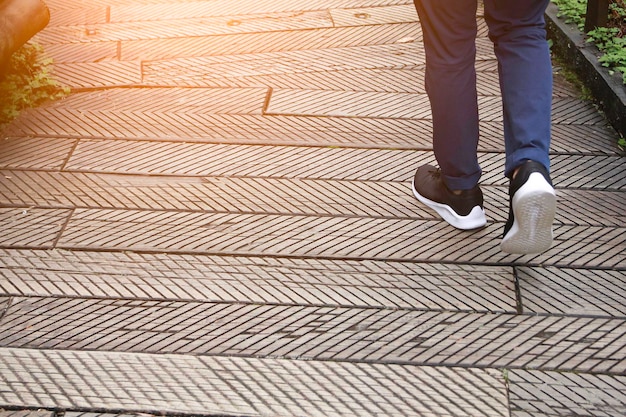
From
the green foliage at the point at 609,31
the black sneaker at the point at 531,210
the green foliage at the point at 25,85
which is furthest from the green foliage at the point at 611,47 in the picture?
the green foliage at the point at 25,85

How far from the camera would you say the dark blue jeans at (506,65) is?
9.30 feet

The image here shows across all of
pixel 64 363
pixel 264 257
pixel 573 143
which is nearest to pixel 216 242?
pixel 264 257

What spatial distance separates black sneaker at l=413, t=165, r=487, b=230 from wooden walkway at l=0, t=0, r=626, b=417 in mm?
46

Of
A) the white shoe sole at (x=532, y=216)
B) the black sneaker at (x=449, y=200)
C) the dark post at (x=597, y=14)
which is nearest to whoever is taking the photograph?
the white shoe sole at (x=532, y=216)

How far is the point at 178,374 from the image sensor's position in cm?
257

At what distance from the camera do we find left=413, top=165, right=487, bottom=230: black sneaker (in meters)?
3.20

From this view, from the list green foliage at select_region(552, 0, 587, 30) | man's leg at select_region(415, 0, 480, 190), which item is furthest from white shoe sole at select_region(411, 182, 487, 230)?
green foliage at select_region(552, 0, 587, 30)

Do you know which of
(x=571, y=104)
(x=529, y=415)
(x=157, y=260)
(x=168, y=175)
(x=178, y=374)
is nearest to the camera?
(x=529, y=415)

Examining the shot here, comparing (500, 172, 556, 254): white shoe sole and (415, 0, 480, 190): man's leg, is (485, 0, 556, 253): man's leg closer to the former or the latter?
(500, 172, 556, 254): white shoe sole

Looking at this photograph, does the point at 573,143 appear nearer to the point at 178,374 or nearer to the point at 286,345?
the point at 286,345

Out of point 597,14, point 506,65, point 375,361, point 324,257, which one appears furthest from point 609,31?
point 375,361

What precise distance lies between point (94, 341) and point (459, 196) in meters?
1.38

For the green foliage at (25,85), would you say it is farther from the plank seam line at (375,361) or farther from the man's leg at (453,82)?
the man's leg at (453,82)

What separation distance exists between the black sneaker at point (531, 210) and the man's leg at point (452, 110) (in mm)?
316
